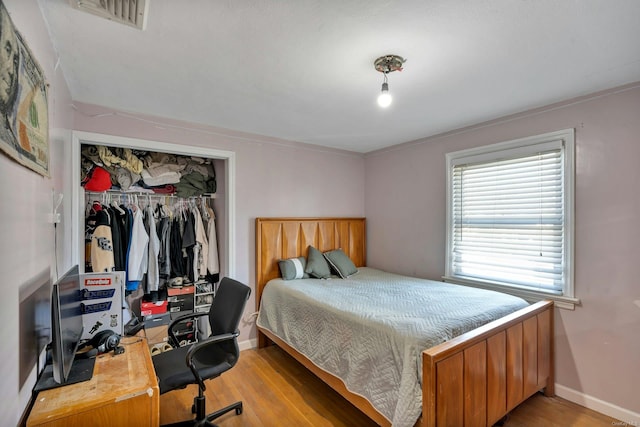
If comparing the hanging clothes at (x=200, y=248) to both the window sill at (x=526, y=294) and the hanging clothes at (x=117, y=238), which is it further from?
the window sill at (x=526, y=294)

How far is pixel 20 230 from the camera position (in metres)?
1.11

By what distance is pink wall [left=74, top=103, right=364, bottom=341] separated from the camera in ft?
8.96

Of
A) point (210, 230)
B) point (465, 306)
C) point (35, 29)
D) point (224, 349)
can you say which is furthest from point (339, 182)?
point (35, 29)

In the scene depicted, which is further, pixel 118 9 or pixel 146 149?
pixel 146 149

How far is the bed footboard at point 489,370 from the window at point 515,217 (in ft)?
1.08

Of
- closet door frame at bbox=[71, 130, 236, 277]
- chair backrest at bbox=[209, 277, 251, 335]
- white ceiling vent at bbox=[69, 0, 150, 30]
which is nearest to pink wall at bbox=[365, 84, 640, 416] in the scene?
chair backrest at bbox=[209, 277, 251, 335]

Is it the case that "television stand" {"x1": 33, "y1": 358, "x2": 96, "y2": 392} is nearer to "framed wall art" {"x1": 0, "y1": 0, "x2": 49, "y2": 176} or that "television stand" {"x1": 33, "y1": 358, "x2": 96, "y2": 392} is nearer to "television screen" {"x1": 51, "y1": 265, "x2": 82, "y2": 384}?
"television screen" {"x1": 51, "y1": 265, "x2": 82, "y2": 384}

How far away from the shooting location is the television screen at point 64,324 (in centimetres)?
115

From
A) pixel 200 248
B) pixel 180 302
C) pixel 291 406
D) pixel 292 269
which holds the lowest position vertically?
pixel 291 406

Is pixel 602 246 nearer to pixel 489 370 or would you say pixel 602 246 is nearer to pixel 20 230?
pixel 489 370

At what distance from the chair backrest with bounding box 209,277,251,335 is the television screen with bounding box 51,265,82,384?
822 millimetres

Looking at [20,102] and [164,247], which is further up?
[20,102]

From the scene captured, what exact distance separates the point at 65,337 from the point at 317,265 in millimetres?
2474

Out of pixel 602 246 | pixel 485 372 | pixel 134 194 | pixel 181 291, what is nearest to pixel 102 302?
pixel 181 291
